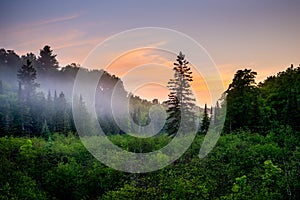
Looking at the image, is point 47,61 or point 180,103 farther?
point 47,61

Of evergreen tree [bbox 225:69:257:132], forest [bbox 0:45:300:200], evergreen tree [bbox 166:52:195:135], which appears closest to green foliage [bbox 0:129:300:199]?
forest [bbox 0:45:300:200]

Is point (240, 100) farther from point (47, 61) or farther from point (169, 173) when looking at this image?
point (47, 61)

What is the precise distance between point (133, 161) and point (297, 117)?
28349mm

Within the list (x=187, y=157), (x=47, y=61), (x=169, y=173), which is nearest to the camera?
(x=169, y=173)

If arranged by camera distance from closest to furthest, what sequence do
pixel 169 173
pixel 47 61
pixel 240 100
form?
pixel 169 173
pixel 240 100
pixel 47 61

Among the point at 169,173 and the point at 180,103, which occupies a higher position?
the point at 180,103

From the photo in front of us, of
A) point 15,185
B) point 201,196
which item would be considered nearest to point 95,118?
point 15,185

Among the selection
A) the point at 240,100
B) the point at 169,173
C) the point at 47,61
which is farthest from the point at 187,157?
the point at 47,61

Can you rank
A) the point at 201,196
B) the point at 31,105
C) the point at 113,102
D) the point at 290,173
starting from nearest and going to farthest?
1. the point at 201,196
2. the point at 290,173
3. the point at 31,105
4. the point at 113,102

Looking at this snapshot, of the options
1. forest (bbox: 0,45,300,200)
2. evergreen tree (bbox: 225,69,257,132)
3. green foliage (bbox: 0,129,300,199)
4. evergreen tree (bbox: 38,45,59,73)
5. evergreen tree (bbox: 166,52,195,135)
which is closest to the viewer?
green foliage (bbox: 0,129,300,199)

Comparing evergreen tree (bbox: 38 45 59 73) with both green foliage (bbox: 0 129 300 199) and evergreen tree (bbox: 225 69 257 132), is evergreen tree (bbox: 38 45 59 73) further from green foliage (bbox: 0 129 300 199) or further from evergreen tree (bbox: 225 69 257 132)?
evergreen tree (bbox: 225 69 257 132)

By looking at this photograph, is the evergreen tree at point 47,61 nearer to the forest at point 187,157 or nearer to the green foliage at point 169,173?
the forest at point 187,157

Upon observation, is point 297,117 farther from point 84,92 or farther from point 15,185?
point 84,92

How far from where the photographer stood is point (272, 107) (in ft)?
209
